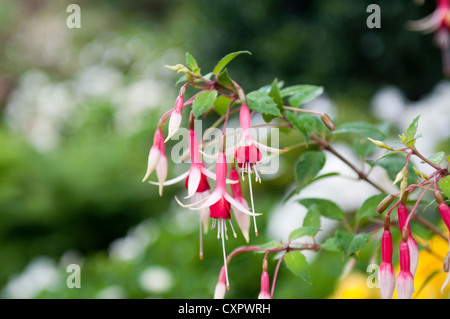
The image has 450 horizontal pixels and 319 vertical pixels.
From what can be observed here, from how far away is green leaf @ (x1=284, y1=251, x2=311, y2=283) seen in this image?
20.3 inches

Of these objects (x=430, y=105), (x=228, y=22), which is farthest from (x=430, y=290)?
(x=228, y=22)

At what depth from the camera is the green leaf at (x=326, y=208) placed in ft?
2.09

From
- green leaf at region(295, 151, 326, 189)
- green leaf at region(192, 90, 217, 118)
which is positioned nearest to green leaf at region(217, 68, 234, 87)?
green leaf at region(192, 90, 217, 118)

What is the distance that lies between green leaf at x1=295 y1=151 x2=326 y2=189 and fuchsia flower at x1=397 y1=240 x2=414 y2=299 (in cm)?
18

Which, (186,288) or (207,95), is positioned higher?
(207,95)

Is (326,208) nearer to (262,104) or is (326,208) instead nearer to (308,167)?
(308,167)

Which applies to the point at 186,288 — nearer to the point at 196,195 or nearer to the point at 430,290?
the point at 430,290

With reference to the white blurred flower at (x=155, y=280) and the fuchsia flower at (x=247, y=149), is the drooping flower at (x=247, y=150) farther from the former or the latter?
the white blurred flower at (x=155, y=280)

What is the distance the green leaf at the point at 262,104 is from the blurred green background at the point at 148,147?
2.80ft

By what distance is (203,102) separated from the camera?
496mm

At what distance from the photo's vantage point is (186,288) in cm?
142

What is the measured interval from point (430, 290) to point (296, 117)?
0.42m

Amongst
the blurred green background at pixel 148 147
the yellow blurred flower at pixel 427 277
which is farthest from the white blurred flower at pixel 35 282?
the yellow blurred flower at pixel 427 277

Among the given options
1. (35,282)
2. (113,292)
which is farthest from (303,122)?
(35,282)
